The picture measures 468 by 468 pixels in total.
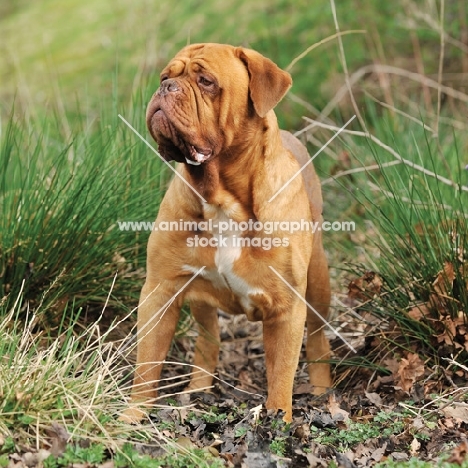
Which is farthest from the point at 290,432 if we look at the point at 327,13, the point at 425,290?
the point at 327,13

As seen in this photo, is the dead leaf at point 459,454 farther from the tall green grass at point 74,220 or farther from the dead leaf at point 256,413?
A: the tall green grass at point 74,220

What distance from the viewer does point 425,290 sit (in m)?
5.13

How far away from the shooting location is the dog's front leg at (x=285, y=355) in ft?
15.9

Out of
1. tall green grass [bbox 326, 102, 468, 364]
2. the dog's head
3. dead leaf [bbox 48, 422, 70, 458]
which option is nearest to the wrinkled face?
the dog's head

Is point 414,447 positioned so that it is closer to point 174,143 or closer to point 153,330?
point 153,330

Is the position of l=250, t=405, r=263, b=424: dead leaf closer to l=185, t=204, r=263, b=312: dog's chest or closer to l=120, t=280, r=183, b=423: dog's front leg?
l=120, t=280, r=183, b=423: dog's front leg

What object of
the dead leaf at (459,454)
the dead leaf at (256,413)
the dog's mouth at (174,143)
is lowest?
the dead leaf at (256,413)

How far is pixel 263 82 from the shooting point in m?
4.55

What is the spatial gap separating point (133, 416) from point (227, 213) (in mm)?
1196

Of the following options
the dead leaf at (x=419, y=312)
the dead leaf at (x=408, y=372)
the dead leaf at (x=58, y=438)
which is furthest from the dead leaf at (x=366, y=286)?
the dead leaf at (x=58, y=438)

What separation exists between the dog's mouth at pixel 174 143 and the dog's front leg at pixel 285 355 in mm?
1043

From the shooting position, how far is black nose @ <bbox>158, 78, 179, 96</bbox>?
4.34m

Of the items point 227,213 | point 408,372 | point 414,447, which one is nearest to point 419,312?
point 408,372

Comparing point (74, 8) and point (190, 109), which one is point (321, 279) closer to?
point (190, 109)
